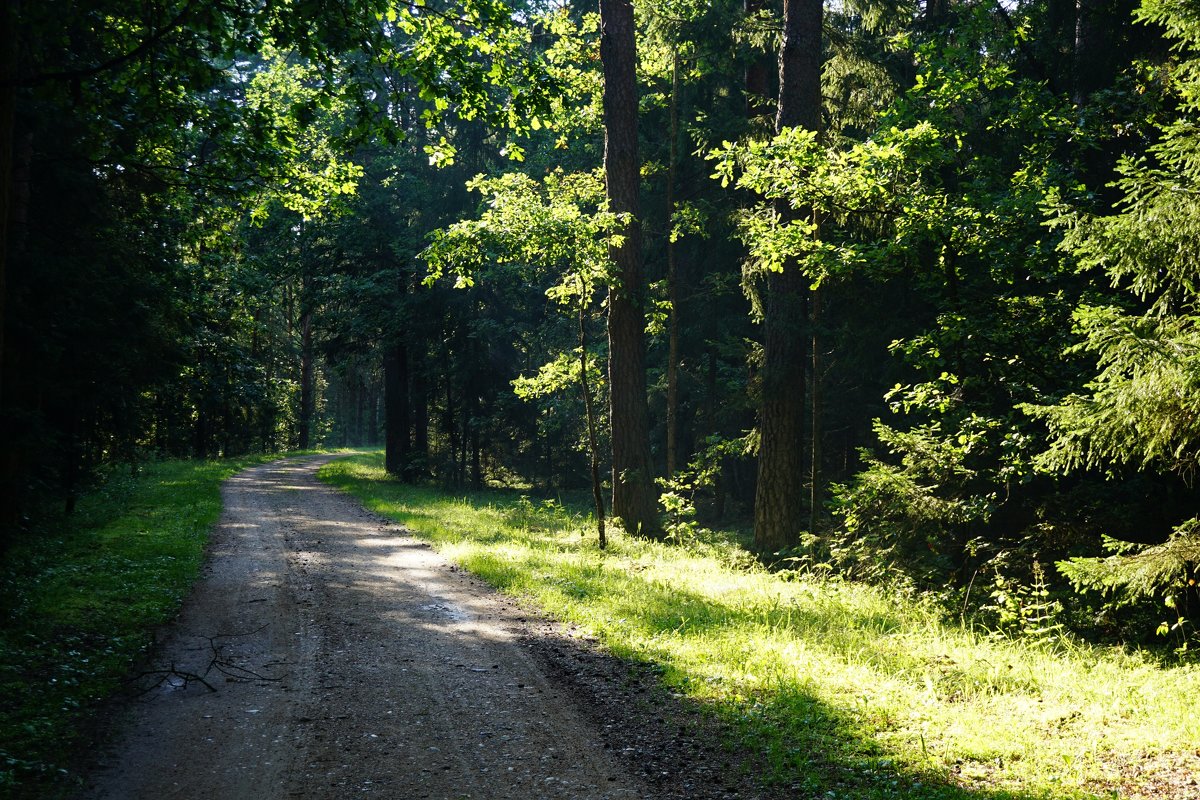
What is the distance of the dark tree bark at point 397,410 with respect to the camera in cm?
2873

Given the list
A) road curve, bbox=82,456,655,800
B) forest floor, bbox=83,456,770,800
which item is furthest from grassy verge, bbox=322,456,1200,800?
road curve, bbox=82,456,655,800

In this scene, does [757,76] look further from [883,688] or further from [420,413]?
[420,413]

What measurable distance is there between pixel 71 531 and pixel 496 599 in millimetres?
8001

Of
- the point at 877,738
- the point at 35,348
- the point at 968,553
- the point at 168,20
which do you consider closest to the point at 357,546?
the point at 35,348

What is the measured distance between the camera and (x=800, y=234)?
1093cm

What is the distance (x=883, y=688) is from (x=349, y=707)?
401 centimetres

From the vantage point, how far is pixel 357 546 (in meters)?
13.7

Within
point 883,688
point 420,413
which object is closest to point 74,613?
point 883,688

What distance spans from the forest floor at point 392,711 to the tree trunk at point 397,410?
19.1 m

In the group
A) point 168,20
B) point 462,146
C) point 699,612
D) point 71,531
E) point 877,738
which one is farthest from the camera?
point 462,146

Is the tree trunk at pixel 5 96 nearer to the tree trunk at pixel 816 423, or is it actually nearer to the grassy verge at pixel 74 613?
the grassy verge at pixel 74 613

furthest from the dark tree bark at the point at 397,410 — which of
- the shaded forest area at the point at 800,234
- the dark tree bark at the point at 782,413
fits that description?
the dark tree bark at the point at 782,413

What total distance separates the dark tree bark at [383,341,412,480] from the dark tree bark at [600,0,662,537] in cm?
1480

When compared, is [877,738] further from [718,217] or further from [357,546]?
[718,217]
